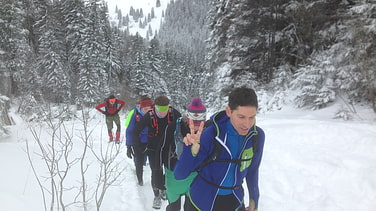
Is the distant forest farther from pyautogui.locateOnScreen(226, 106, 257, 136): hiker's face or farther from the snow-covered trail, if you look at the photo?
pyautogui.locateOnScreen(226, 106, 257, 136): hiker's face

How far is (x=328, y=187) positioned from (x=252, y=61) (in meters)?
11.9

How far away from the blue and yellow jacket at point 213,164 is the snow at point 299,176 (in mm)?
1900

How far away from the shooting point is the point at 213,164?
5.95ft

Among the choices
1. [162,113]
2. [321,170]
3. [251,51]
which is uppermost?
[251,51]

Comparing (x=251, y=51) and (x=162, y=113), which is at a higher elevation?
(x=251, y=51)

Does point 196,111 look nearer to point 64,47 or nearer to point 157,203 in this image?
point 157,203

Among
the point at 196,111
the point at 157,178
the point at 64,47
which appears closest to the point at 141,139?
the point at 157,178

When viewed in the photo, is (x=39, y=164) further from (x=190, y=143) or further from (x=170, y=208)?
(x=190, y=143)

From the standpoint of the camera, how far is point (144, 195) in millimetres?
4570

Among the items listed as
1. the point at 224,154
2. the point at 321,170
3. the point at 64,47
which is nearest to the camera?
the point at 224,154

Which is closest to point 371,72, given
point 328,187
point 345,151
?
point 345,151

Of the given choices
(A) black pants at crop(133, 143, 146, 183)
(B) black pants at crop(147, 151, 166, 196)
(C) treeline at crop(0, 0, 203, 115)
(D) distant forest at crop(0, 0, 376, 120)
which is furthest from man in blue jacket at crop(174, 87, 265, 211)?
(C) treeline at crop(0, 0, 203, 115)

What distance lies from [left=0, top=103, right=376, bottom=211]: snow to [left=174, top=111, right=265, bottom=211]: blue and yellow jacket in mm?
1900

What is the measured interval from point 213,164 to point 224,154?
0.12 m
